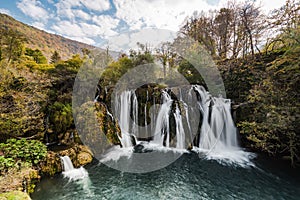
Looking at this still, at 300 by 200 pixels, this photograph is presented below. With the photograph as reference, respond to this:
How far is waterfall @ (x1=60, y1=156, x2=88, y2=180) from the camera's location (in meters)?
5.39

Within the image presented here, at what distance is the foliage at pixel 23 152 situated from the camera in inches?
182

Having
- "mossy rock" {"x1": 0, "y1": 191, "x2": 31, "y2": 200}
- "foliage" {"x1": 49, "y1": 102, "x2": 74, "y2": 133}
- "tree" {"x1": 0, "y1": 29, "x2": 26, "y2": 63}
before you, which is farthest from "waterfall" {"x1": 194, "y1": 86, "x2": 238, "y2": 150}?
"tree" {"x1": 0, "y1": 29, "x2": 26, "y2": 63}

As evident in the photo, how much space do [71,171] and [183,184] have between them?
13.1 ft

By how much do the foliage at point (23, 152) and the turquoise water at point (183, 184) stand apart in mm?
790

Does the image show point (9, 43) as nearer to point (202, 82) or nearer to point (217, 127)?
point (202, 82)

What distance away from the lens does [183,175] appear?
556cm

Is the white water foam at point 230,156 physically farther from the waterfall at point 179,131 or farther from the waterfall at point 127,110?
the waterfall at point 127,110

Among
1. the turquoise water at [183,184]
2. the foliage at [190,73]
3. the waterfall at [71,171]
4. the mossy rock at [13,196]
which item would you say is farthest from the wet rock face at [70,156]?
the foliage at [190,73]

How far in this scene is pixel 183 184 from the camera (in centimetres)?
500

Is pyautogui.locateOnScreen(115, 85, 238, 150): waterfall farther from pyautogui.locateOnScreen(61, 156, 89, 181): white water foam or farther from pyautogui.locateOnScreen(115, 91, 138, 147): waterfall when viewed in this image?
pyautogui.locateOnScreen(61, 156, 89, 181): white water foam

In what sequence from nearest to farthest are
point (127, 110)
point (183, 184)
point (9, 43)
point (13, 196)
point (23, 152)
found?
1. point (13, 196)
2. point (23, 152)
3. point (183, 184)
4. point (9, 43)
5. point (127, 110)

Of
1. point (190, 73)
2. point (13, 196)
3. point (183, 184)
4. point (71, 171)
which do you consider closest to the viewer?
point (13, 196)

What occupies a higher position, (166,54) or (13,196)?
(166,54)

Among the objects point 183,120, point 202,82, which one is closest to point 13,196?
point 183,120
